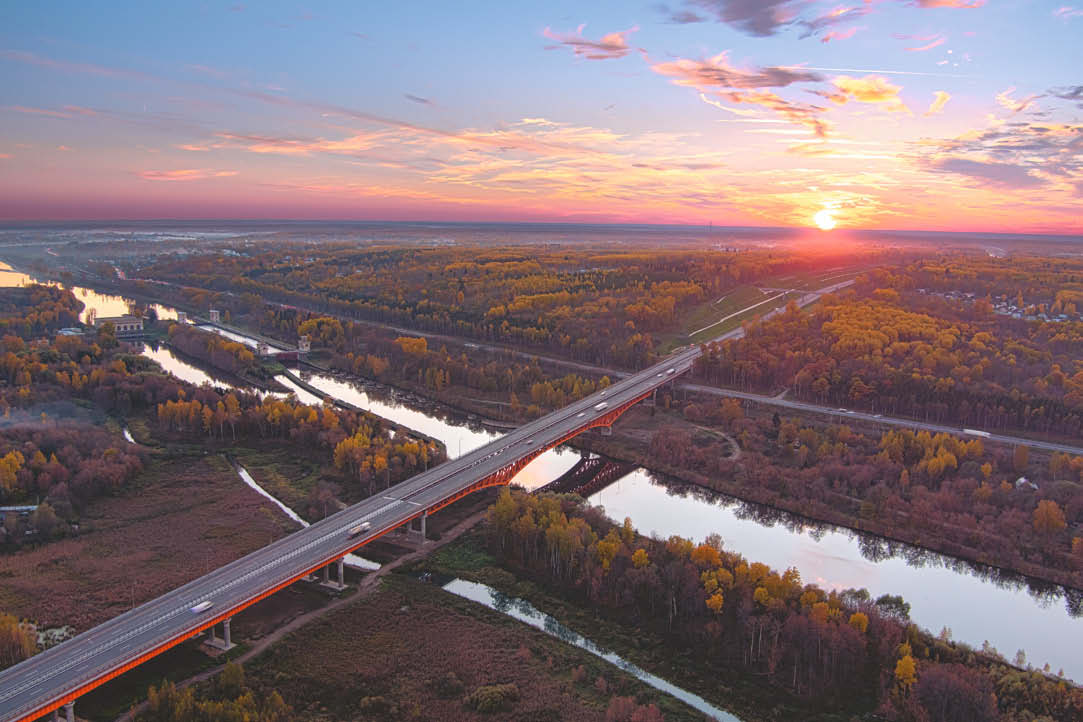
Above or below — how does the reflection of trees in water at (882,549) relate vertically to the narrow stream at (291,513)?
below

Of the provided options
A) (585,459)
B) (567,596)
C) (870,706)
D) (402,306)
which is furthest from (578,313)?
(870,706)

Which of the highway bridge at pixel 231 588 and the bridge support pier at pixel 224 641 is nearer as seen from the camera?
the highway bridge at pixel 231 588

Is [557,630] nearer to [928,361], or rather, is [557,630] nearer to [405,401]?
[405,401]

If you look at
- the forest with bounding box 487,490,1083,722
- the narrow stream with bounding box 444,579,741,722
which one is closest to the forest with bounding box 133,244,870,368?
the forest with bounding box 487,490,1083,722

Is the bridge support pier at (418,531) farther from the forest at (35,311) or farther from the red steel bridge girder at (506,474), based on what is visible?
the forest at (35,311)

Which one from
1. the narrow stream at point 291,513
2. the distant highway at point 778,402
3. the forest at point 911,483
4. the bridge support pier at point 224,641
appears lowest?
the narrow stream at point 291,513

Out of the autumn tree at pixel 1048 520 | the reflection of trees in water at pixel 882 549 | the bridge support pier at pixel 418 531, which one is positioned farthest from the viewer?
the autumn tree at pixel 1048 520

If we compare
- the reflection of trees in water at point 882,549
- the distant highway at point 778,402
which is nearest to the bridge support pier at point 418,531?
the reflection of trees in water at point 882,549
